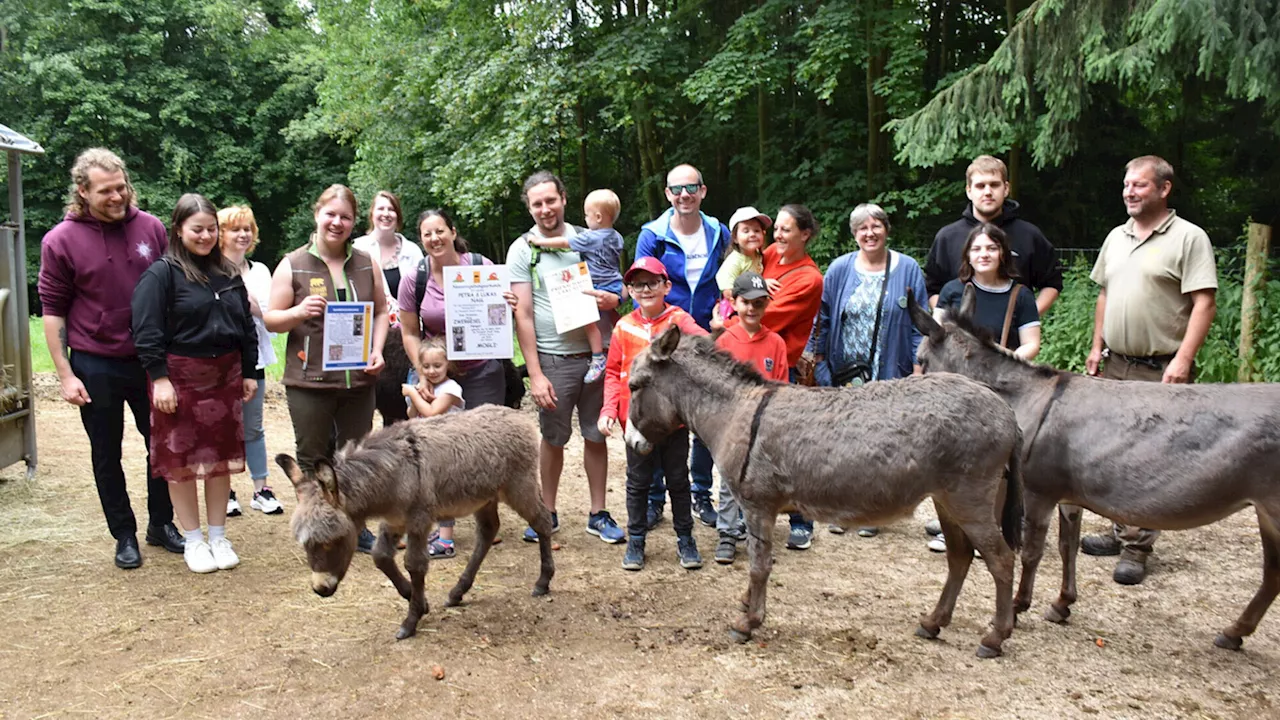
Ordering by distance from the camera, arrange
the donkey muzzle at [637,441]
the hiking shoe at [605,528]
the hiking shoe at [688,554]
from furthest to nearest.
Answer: the hiking shoe at [605,528] → the hiking shoe at [688,554] → the donkey muzzle at [637,441]

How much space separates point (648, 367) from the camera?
4551 mm

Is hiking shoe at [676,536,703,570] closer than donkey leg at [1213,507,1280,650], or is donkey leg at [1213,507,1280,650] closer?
donkey leg at [1213,507,1280,650]

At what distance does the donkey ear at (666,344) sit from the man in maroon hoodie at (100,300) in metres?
3.12

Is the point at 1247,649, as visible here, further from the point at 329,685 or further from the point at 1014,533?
the point at 329,685

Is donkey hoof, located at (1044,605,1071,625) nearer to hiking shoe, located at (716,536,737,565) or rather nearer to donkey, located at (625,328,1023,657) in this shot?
donkey, located at (625,328,1023,657)

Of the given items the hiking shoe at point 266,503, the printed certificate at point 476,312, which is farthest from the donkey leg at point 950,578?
the hiking shoe at point 266,503

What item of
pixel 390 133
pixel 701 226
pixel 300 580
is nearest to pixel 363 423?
pixel 300 580

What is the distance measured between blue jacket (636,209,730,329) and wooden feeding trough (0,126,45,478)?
4.62m

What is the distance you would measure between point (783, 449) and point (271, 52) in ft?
95.3

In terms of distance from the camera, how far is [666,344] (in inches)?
175

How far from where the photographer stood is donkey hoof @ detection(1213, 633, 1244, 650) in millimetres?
4188

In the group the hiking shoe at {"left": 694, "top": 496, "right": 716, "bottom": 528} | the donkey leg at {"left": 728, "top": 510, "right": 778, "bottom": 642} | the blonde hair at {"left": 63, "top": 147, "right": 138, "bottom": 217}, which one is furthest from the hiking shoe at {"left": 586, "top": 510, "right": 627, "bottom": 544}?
the blonde hair at {"left": 63, "top": 147, "right": 138, "bottom": 217}

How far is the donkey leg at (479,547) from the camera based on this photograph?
4762mm

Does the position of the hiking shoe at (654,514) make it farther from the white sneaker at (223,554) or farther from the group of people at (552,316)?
the white sneaker at (223,554)
